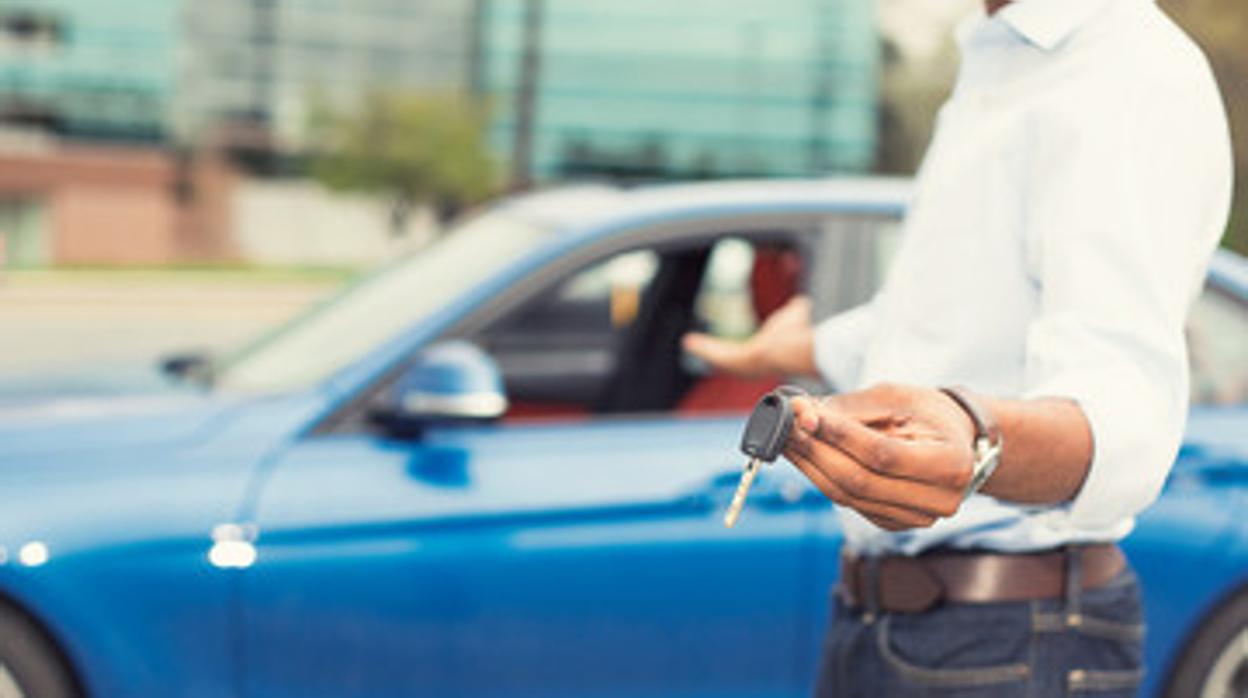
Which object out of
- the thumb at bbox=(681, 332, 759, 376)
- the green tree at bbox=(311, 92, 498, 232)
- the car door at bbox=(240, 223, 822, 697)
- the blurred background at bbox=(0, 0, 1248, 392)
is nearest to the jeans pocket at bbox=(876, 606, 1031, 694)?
the thumb at bbox=(681, 332, 759, 376)

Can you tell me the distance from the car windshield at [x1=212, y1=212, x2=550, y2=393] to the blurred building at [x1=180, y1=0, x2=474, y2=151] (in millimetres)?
45909

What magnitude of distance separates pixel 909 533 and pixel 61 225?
4651cm

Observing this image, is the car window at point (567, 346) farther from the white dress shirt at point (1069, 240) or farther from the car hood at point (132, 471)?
the white dress shirt at point (1069, 240)

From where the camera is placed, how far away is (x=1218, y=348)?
360 centimetres

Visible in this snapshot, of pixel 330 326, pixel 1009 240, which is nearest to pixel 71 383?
pixel 330 326

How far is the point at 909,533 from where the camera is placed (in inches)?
73.3

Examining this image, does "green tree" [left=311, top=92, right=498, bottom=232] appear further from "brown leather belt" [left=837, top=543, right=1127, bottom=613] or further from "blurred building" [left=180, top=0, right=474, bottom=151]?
"brown leather belt" [left=837, top=543, right=1127, bottom=613]

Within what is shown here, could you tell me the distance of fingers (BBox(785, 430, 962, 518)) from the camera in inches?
49.4

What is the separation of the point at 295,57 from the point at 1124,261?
53290 millimetres

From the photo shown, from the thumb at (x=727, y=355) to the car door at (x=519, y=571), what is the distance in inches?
25.5

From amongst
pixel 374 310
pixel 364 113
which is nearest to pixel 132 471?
pixel 374 310

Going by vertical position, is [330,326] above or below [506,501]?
above

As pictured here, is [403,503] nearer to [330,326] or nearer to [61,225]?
[330,326]

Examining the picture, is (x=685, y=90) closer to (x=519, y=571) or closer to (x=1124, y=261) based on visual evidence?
(x=519, y=571)
